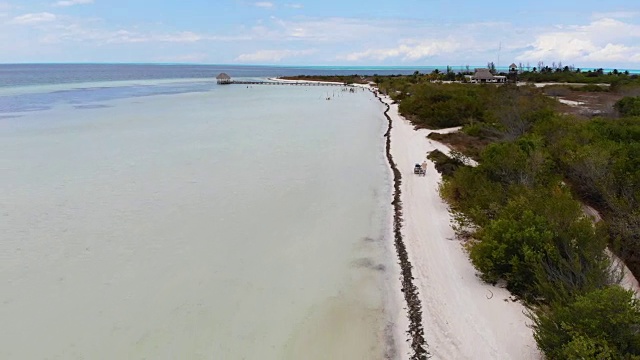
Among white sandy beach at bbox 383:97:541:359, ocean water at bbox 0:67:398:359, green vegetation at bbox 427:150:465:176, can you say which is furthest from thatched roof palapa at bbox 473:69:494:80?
white sandy beach at bbox 383:97:541:359

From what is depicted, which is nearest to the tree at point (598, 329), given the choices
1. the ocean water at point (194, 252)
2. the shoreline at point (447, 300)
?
the shoreline at point (447, 300)

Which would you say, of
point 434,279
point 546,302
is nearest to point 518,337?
point 546,302

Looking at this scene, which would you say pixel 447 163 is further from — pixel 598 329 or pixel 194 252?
pixel 598 329

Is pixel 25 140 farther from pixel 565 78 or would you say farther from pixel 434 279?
pixel 565 78

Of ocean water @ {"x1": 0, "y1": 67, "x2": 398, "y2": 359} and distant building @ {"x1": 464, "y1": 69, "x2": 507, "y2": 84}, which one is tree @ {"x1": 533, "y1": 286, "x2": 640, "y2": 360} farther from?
distant building @ {"x1": 464, "y1": 69, "x2": 507, "y2": 84}

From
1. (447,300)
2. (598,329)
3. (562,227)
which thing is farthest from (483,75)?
(598,329)

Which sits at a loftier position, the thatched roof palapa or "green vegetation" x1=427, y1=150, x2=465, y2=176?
the thatched roof palapa

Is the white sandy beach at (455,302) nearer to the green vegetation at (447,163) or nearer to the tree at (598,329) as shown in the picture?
the tree at (598,329)
